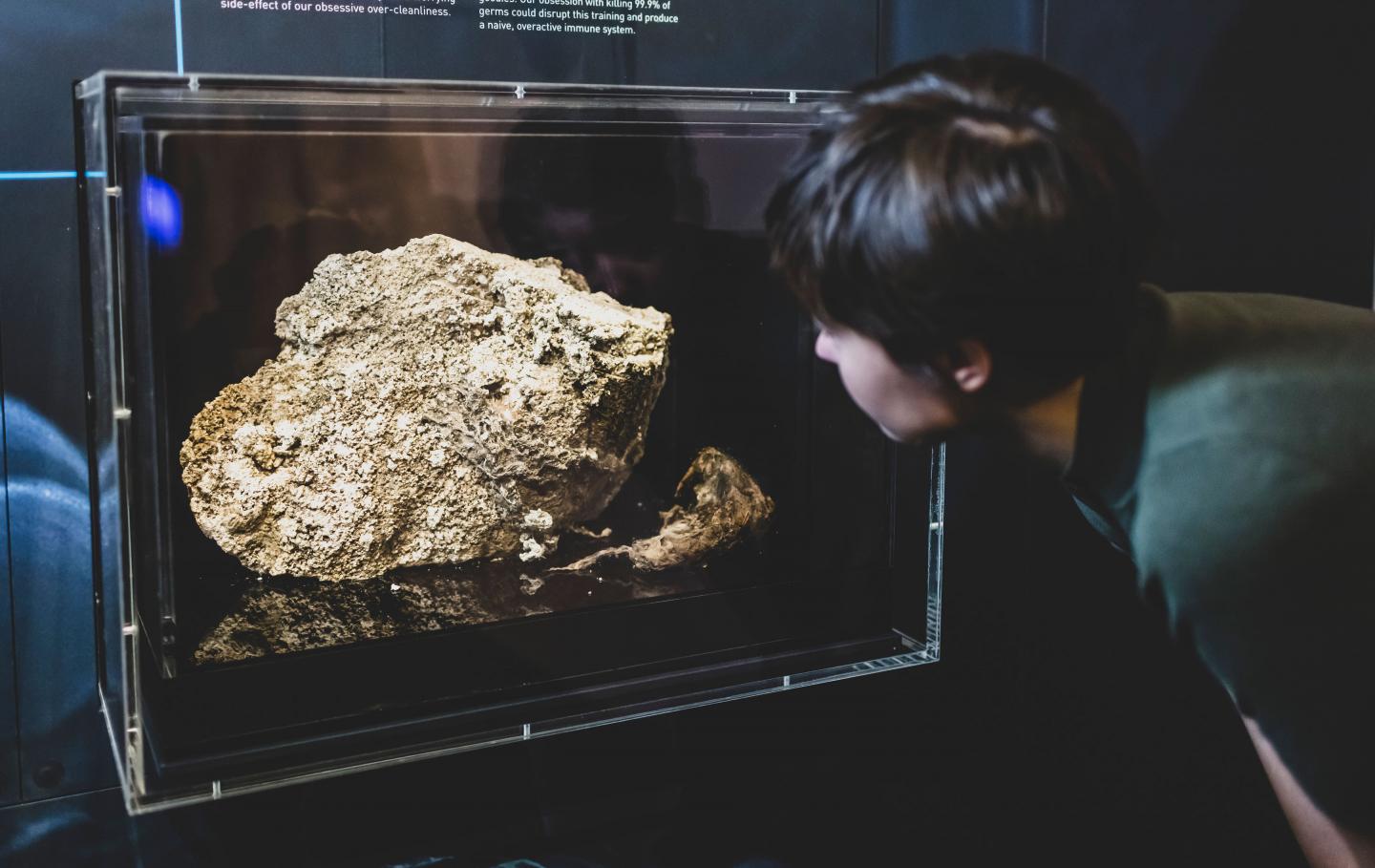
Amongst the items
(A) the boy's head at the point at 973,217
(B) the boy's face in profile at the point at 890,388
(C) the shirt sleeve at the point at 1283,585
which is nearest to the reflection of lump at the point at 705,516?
(B) the boy's face in profile at the point at 890,388

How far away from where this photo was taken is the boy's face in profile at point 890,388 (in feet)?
3.01

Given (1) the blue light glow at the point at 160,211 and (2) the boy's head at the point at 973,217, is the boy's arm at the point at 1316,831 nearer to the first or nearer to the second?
(2) the boy's head at the point at 973,217

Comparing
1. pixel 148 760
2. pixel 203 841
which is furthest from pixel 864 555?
pixel 203 841

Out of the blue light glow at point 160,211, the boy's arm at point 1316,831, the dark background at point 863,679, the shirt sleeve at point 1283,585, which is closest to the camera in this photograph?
the shirt sleeve at point 1283,585

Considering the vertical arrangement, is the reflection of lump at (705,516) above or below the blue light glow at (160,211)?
below

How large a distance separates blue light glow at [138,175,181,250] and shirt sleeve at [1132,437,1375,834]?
0.99 metres

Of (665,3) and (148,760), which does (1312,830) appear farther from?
(665,3)

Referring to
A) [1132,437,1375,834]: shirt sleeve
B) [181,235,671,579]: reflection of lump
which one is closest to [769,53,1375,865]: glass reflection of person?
[1132,437,1375,834]: shirt sleeve

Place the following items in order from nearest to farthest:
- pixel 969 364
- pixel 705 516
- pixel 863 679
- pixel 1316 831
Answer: pixel 969 364
pixel 1316 831
pixel 705 516
pixel 863 679

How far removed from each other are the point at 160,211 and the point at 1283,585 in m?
1.09

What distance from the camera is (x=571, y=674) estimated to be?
1392mm

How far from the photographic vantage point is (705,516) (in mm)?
1534

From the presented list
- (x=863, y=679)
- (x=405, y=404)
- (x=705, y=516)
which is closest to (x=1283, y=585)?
(x=705, y=516)

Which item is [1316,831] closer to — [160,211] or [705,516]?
[705,516]
